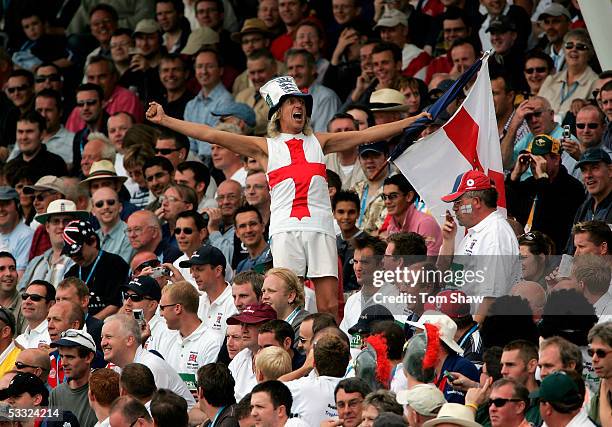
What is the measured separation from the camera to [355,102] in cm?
1814

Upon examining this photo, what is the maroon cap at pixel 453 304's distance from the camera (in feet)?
38.1

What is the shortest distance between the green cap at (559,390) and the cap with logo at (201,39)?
39.7 feet

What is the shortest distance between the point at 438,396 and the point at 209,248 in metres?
4.70

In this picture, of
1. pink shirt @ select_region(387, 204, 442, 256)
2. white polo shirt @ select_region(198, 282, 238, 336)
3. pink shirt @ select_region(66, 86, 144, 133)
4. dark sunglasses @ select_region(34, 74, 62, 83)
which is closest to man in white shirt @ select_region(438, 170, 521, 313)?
pink shirt @ select_region(387, 204, 442, 256)

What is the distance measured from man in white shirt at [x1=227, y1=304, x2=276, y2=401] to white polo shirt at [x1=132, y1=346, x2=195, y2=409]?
1.35ft

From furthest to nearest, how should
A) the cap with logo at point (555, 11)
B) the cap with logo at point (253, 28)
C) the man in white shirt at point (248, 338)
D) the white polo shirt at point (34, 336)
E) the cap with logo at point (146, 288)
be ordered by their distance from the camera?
the cap with logo at point (253, 28) → the cap with logo at point (555, 11) → the white polo shirt at point (34, 336) → the cap with logo at point (146, 288) → the man in white shirt at point (248, 338)

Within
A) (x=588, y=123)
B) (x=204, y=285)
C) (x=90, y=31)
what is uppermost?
(x=588, y=123)

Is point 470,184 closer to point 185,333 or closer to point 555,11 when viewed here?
point 185,333

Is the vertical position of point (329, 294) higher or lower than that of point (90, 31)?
higher

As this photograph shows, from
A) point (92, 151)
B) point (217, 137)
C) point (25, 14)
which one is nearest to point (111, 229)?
point (92, 151)

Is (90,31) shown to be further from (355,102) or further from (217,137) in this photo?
(217,137)

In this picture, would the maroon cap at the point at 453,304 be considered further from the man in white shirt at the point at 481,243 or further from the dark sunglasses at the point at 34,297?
the dark sunglasses at the point at 34,297

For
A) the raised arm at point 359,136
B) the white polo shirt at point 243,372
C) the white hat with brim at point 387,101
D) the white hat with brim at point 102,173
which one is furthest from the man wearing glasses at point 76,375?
the white hat with brim at point 102,173

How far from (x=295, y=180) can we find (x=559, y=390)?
4.69 meters
